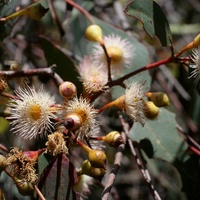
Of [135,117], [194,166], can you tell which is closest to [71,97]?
[135,117]

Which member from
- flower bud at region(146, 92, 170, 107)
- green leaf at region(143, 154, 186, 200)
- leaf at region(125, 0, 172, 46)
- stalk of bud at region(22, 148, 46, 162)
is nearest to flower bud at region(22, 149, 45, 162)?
stalk of bud at region(22, 148, 46, 162)

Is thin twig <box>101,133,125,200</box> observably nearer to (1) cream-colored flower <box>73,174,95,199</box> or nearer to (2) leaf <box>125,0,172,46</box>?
(1) cream-colored flower <box>73,174,95,199</box>

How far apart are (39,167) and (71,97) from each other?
0.21 meters

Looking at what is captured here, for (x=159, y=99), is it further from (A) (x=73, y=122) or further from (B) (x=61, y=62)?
(B) (x=61, y=62)

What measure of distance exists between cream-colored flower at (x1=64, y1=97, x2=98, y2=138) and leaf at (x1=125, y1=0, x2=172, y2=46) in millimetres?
283

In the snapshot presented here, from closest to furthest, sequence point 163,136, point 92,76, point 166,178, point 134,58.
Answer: point 92,76 < point 163,136 < point 134,58 < point 166,178

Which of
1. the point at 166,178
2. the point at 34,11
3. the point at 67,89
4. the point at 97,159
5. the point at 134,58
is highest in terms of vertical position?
the point at 34,11

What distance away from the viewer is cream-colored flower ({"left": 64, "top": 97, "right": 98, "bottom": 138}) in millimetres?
1412

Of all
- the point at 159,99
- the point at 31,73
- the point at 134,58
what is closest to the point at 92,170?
the point at 159,99

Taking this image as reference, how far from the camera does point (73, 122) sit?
1.34m

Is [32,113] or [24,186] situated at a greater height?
[32,113]

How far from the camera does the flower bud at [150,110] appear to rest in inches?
59.5

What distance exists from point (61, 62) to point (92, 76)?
12.7 inches

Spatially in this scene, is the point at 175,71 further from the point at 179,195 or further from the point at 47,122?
the point at 47,122
